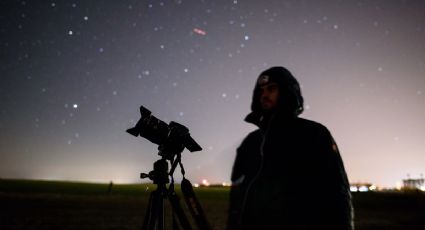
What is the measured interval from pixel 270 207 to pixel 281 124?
1.84 ft

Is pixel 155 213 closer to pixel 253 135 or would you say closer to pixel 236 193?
pixel 236 193

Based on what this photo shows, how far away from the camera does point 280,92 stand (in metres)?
2.12

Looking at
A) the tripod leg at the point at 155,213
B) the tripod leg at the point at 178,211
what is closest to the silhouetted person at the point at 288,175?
the tripod leg at the point at 178,211

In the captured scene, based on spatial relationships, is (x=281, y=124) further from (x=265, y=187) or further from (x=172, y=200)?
(x=172, y=200)

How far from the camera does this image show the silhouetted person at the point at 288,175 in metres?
1.62

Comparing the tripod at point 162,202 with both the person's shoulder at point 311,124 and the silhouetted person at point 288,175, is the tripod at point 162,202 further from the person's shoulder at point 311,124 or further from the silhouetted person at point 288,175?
the person's shoulder at point 311,124

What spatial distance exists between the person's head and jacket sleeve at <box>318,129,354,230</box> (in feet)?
1.19

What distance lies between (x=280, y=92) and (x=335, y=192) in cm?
80

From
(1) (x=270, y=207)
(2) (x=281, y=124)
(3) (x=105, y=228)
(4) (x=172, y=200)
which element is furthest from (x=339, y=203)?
(3) (x=105, y=228)

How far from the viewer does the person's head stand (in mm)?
2072

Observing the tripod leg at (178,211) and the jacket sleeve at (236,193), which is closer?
the jacket sleeve at (236,193)

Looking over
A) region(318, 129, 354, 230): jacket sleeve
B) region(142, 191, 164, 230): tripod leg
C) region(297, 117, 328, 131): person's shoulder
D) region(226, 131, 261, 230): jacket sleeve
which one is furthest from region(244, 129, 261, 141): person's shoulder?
region(142, 191, 164, 230): tripod leg

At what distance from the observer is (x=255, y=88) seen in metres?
2.44

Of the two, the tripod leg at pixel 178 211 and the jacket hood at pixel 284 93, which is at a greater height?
the jacket hood at pixel 284 93
